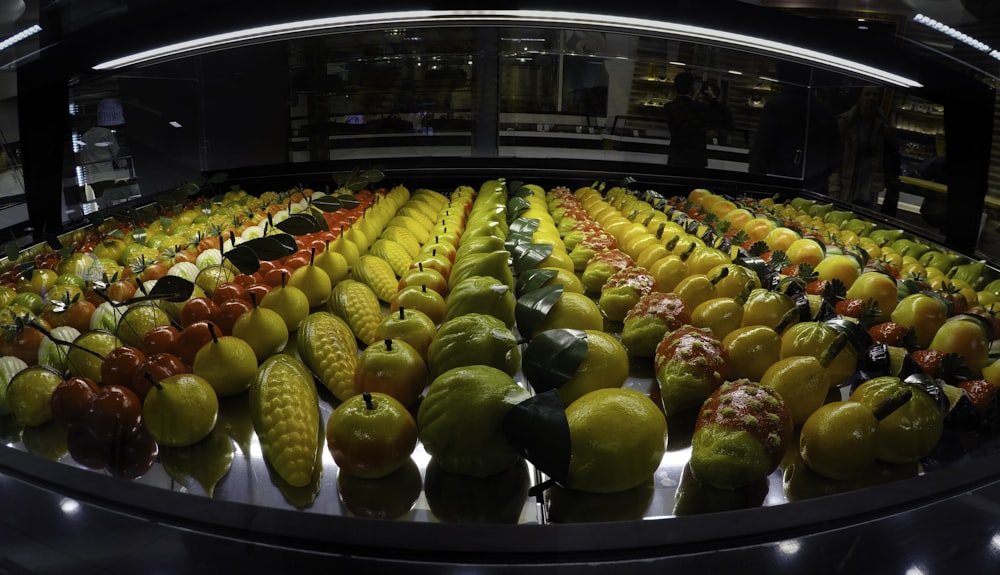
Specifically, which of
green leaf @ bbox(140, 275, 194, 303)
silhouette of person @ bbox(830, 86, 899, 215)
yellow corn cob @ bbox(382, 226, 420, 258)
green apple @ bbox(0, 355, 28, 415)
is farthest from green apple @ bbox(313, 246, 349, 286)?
silhouette of person @ bbox(830, 86, 899, 215)

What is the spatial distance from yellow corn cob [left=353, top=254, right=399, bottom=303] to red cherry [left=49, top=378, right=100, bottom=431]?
34.0 inches

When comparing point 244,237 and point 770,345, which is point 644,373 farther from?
point 244,237

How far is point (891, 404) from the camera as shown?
0.96 metres

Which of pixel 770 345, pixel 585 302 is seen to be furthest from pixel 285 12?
pixel 770 345

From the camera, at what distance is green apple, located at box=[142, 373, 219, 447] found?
99cm

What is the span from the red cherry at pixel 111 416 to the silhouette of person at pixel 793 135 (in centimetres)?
328

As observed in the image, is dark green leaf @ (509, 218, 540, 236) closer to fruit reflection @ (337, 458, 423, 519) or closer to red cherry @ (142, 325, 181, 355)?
red cherry @ (142, 325, 181, 355)

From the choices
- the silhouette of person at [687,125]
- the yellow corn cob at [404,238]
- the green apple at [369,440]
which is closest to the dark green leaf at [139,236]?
the yellow corn cob at [404,238]

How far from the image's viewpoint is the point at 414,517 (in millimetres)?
835

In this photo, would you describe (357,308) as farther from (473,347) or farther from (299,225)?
(473,347)

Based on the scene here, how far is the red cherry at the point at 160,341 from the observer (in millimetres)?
1258

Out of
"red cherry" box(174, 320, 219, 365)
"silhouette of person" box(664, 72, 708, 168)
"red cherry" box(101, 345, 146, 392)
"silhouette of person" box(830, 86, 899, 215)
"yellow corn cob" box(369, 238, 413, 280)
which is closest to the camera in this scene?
"red cherry" box(101, 345, 146, 392)

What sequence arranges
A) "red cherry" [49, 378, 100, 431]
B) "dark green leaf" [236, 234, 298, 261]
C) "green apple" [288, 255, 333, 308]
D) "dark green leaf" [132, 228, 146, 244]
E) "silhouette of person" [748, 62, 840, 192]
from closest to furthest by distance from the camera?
"red cherry" [49, 378, 100, 431], "dark green leaf" [236, 234, 298, 261], "green apple" [288, 255, 333, 308], "dark green leaf" [132, 228, 146, 244], "silhouette of person" [748, 62, 840, 192]

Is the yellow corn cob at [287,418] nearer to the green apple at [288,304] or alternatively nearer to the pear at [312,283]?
the green apple at [288,304]
